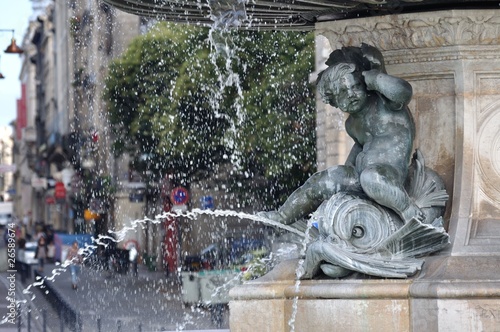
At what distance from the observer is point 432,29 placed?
8375mm

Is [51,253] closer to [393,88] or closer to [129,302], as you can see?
[129,302]

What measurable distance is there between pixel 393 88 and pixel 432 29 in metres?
0.42

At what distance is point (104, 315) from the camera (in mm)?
21719

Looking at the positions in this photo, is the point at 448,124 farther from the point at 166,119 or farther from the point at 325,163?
the point at 166,119

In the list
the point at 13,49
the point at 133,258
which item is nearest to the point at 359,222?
the point at 133,258

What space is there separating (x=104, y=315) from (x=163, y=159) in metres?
17.6

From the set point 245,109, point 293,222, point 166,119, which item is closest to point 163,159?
point 166,119

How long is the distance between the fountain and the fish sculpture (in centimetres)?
3

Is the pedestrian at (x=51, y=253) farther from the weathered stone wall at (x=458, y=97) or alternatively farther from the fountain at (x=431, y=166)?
the weathered stone wall at (x=458, y=97)

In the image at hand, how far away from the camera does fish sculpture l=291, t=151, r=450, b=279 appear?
318 inches

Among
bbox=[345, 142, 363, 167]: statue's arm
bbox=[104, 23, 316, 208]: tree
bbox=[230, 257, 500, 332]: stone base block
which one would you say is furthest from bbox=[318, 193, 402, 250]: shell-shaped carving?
bbox=[104, 23, 316, 208]: tree

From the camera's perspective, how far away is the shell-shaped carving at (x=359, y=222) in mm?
8164

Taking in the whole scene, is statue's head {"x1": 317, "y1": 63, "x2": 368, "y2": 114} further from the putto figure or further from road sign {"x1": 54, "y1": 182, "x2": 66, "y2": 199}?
road sign {"x1": 54, "y1": 182, "x2": 66, "y2": 199}

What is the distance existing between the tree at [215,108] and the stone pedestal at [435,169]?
64.4 feet
